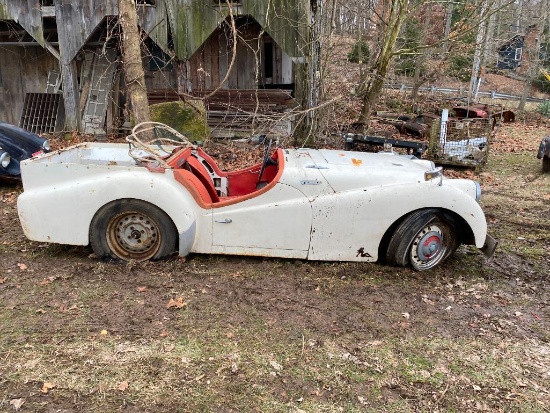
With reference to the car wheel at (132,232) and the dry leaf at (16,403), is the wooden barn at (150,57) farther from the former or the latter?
the dry leaf at (16,403)

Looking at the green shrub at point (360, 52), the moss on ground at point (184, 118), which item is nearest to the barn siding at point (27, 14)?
the moss on ground at point (184, 118)

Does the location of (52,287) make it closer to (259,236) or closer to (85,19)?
(259,236)

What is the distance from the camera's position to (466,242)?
456 cm

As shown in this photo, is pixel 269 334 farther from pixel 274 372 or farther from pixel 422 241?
pixel 422 241

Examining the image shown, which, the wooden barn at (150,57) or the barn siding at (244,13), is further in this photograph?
the wooden barn at (150,57)

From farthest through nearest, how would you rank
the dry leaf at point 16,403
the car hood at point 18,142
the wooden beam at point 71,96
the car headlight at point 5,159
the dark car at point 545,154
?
the wooden beam at point 71,96 < the dark car at point 545,154 < the car hood at point 18,142 < the car headlight at point 5,159 < the dry leaf at point 16,403

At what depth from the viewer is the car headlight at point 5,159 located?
6.71 m

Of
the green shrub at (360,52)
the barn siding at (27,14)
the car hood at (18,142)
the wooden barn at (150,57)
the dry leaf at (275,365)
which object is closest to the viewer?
the dry leaf at (275,365)

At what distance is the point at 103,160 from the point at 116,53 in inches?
368

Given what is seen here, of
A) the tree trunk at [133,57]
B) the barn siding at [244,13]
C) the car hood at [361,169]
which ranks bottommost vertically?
the car hood at [361,169]

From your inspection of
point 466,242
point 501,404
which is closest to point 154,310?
point 501,404

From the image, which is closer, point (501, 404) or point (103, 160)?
point (501, 404)

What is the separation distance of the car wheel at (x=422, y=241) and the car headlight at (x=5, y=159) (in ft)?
18.8

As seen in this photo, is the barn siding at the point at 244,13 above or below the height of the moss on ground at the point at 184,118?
above
